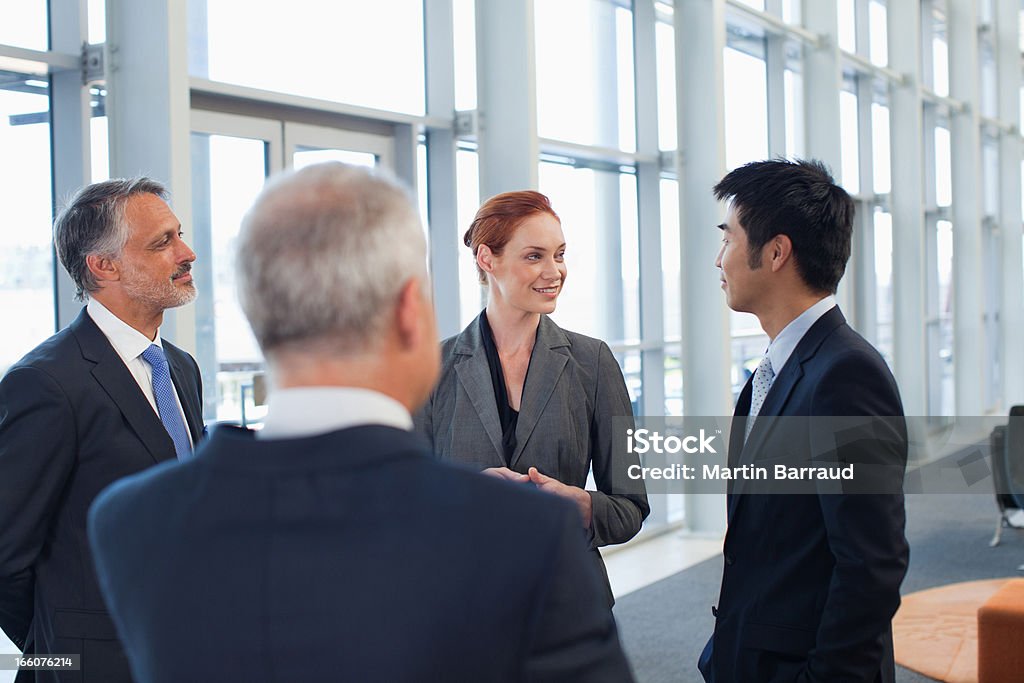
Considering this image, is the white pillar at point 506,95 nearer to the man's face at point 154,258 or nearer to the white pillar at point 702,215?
the white pillar at point 702,215

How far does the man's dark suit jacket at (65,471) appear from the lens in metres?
2.16

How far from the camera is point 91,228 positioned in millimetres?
2498

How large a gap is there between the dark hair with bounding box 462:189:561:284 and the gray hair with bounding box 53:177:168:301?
89cm

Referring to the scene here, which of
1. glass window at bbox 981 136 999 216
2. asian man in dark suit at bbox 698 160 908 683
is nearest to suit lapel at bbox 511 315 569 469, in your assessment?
asian man in dark suit at bbox 698 160 908 683

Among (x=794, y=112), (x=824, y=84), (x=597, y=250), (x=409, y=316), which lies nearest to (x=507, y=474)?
(x=409, y=316)

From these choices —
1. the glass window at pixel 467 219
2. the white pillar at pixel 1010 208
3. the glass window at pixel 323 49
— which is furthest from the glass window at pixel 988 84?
the glass window at pixel 323 49

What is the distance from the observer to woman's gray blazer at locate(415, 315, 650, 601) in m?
2.42

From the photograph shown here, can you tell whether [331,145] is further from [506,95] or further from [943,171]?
[943,171]

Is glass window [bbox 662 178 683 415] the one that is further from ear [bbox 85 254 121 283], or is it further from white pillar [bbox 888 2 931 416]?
ear [bbox 85 254 121 283]

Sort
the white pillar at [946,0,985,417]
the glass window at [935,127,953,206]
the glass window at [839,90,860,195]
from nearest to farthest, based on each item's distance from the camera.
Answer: the glass window at [839,90,860,195] → the white pillar at [946,0,985,417] → the glass window at [935,127,953,206]

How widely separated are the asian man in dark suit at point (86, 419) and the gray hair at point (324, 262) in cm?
144

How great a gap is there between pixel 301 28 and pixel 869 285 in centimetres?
756

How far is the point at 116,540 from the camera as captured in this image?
1.01 meters

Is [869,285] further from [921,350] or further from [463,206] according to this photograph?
[463,206]
